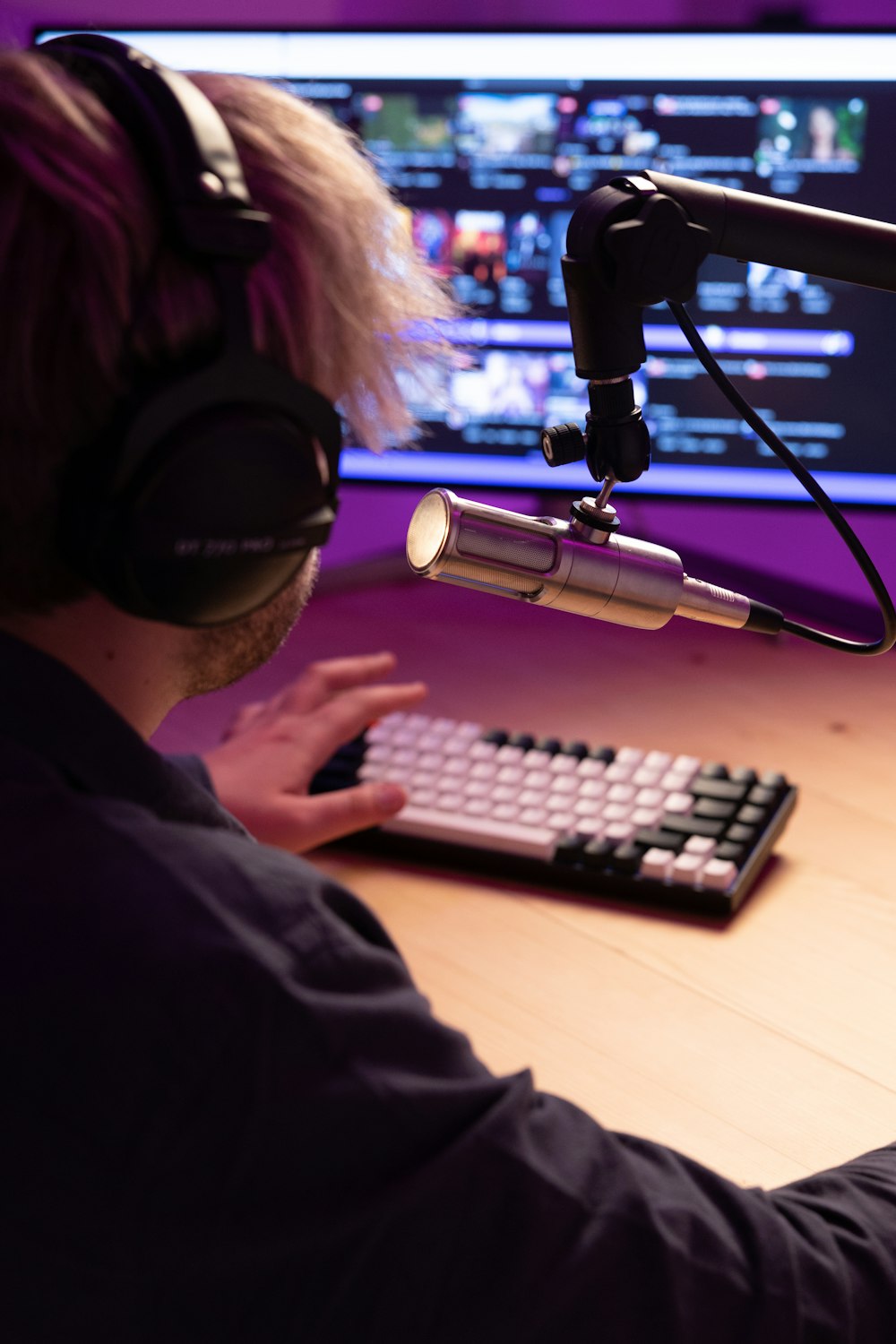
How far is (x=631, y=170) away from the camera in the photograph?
1150 mm

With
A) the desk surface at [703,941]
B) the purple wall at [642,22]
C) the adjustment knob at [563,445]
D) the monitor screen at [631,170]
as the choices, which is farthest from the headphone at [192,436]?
the purple wall at [642,22]

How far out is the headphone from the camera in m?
0.40

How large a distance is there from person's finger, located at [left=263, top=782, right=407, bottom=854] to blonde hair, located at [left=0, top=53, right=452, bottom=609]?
0.40 metres

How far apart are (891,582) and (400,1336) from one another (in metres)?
1.08

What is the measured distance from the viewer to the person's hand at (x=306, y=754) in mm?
841

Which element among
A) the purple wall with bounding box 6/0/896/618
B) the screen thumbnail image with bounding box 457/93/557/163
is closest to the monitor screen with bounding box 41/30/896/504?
the screen thumbnail image with bounding box 457/93/557/163

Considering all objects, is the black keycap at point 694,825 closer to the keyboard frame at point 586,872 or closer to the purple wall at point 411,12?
the keyboard frame at point 586,872

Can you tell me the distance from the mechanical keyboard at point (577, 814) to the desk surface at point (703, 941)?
2 centimetres

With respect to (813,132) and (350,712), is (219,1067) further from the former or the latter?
(813,132)

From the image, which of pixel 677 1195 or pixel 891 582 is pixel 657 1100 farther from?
pixel 891 582

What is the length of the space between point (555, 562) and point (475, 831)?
0.34 meters

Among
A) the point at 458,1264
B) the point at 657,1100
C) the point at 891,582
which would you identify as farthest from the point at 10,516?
the point at 891,582

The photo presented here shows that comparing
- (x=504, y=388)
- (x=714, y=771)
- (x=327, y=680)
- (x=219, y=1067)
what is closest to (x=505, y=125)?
(x=504, y=388)

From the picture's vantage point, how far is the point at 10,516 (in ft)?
1.36
